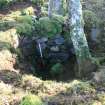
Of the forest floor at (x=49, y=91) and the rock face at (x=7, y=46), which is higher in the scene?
the rock face at (x=7, y=46)

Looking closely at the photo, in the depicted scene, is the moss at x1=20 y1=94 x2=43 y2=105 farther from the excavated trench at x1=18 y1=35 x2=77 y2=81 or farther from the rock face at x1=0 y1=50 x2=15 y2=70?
the excavated trench at x1=18 y1=35 x2=77 y2=81

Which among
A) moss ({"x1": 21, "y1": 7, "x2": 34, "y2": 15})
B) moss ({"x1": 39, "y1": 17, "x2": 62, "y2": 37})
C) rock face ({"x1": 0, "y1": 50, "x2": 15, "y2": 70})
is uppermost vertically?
moss ({"x1": 21, "y1": 7, "x2": 34, "y2": 15})

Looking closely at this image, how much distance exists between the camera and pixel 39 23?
15.4 m

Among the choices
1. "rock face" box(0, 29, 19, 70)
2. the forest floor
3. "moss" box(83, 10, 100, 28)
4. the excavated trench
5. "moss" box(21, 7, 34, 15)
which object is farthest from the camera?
"moss" box(21, 7, 34, 15)

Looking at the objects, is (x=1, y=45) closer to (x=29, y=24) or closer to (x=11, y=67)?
(x=11, y=67)

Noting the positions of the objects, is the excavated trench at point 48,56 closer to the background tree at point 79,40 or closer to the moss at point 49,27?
the moss at point 49,27

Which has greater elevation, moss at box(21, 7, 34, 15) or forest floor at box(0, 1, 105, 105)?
moss at box(21, 7, 34, 15)

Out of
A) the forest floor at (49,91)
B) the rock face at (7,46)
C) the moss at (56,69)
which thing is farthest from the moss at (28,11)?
the forest floor at (49,91)

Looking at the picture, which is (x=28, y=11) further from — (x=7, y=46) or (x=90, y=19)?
(x=7, y=46)

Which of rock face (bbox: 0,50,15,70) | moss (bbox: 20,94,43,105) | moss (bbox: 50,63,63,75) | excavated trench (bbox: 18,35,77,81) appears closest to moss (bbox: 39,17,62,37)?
excavated trench (bbox: 18,35,77,81)

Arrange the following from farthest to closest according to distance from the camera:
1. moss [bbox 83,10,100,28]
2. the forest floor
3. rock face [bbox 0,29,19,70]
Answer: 1. moss [bbox 83,10,100,28]
2. rock face [bbox 0,29,19,70]
3. the forest floor

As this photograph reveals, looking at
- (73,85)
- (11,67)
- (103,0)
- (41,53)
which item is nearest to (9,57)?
(11,67)

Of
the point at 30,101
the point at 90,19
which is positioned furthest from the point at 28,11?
the point at 30,101

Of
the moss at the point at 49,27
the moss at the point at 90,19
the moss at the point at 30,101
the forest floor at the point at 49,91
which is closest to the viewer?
the moss at the point at 30,101
